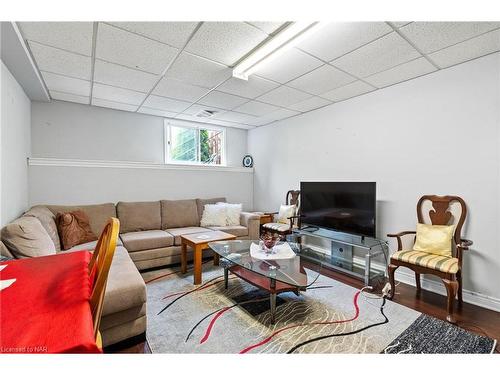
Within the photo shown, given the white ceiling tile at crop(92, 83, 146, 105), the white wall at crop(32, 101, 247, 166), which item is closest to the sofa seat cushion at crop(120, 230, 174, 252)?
the white wall at crop(32, 101, 247, 166)

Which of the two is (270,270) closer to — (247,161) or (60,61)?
(60,61)

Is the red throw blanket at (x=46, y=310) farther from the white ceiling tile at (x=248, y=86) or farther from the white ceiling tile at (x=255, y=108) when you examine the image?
the white ceiling tile at (x=255, y=108)

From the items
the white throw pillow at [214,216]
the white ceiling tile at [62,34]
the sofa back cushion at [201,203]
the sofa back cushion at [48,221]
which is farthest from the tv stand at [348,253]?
the white ceiling tile at [62,34]

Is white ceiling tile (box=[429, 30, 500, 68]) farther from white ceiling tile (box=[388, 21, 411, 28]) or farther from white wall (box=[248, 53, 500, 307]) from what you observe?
white ceiling tile (box=[388, 21, 411, 28])

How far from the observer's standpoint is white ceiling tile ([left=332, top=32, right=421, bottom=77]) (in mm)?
2014

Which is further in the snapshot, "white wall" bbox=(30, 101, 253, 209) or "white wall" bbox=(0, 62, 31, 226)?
"white wall" bbox=(30, 101, 253, 209)

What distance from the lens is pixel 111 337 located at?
159 centimetres

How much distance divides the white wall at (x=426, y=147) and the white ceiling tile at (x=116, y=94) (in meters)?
2.60

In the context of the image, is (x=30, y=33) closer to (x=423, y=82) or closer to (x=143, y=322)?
(x=143, y=322)

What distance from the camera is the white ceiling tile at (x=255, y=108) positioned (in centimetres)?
359

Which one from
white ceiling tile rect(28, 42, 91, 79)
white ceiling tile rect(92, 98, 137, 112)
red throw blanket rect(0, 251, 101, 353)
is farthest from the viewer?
white ceiling tile rect(92, 98, 137, 112)

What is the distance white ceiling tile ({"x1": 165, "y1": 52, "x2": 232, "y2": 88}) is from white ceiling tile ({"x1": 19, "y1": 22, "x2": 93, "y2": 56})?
726 mm

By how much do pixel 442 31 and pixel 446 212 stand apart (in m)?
1.66
